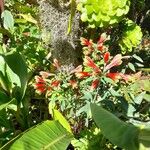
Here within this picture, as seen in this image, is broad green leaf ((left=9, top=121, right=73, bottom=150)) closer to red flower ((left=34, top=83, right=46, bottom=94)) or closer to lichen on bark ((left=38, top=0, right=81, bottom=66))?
red flower ((left=34, top=83, right=46, bottom=94))

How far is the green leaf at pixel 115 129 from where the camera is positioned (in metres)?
1.40

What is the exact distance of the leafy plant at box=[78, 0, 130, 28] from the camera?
A: 1836 millimetres

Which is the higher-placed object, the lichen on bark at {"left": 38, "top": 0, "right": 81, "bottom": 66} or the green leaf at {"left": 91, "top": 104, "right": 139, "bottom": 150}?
the lichen on bark at {"left": 38, "top": 0, "right": 81, "bottom": 66}

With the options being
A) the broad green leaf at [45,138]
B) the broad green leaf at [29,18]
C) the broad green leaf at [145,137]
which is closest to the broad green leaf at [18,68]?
the broad green leaf at [45,138]

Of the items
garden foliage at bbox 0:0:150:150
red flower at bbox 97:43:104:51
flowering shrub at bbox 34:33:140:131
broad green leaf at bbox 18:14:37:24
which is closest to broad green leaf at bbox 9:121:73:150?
garden foliage at bbox 0:0:150:150

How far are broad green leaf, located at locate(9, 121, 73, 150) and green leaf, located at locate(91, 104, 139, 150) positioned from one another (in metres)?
0.31

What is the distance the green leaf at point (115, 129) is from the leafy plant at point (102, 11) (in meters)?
0.56

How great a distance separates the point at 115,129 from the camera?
1396 millimetres

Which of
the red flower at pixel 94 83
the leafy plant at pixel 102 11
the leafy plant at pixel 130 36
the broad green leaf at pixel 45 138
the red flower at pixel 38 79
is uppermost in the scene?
the leafy plant at pixel 102 11

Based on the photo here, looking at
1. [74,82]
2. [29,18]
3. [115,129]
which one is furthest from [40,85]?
[29,18]

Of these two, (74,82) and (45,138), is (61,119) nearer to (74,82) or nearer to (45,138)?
(74,82)

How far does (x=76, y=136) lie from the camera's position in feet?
6.79

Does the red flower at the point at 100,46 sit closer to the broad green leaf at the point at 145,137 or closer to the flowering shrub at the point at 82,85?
the flowering shrub at the point at 82,85

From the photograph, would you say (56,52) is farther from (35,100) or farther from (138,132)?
(138,132)
